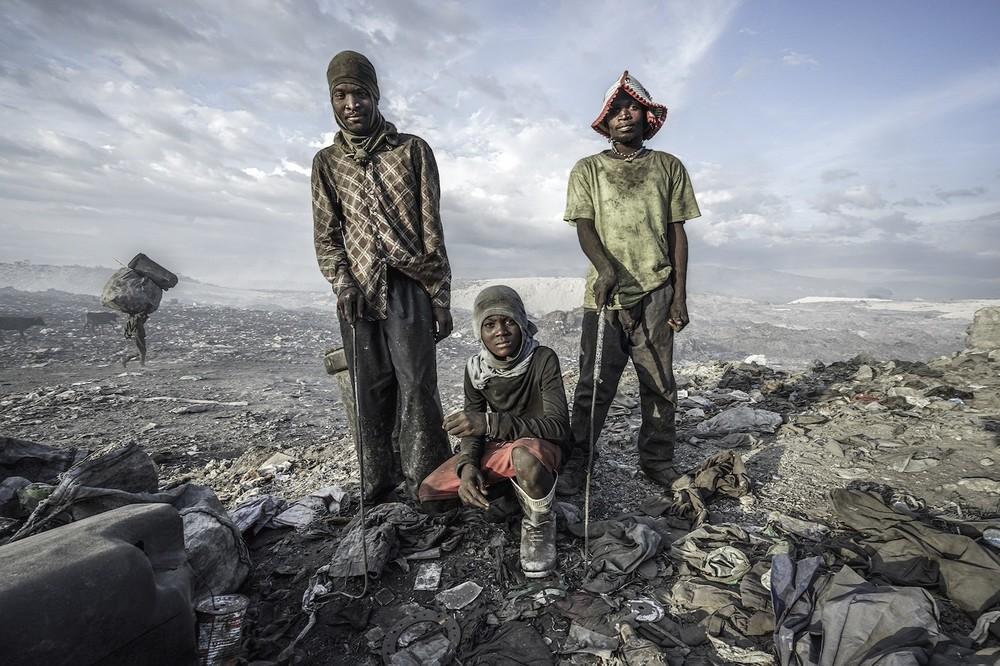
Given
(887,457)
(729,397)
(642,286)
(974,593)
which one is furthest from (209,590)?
(729,397)

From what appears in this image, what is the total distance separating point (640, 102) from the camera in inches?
103

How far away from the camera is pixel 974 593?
171 cm

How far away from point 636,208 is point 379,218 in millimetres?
1501

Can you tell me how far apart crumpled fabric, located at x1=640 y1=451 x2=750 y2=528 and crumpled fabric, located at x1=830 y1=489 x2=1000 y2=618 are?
0.63 meters

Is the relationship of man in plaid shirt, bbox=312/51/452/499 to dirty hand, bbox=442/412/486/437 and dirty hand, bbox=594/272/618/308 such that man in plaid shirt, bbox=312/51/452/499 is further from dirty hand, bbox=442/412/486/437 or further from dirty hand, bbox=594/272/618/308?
dirty hand, bbox=594/272/618/308

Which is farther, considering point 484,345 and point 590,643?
point 484,345

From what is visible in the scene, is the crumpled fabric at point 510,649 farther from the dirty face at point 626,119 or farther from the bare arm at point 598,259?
the dirty face at point 626,119

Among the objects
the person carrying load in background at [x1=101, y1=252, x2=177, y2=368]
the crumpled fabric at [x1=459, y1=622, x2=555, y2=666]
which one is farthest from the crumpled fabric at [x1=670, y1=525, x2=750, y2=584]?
the person carrying load in background at [x1=101, y1=252, x2=177, y2=368]

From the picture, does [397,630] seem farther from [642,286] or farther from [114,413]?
[114,413]

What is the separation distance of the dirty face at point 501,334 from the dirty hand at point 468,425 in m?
0.36

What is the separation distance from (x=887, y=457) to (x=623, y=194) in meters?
2.81

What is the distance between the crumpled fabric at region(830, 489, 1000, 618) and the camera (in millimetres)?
1707

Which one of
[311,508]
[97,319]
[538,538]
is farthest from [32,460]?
[97,319]

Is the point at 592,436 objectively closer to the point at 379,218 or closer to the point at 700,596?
the point at 700,596
